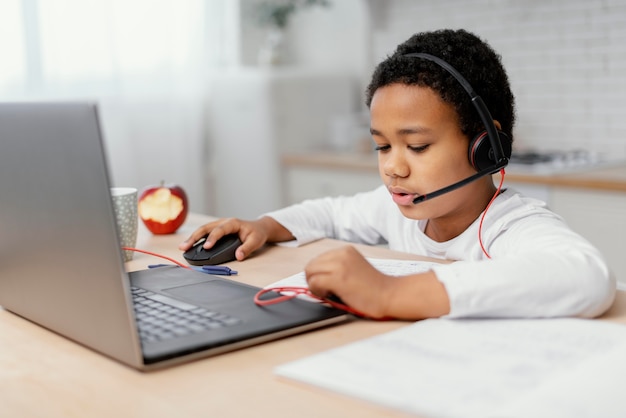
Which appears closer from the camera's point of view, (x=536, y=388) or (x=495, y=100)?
(x=536, y=388)

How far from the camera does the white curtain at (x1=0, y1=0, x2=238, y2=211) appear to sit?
270 centimetres

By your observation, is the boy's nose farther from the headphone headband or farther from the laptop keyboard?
the laptop keyboard

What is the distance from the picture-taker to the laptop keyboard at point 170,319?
786 mm

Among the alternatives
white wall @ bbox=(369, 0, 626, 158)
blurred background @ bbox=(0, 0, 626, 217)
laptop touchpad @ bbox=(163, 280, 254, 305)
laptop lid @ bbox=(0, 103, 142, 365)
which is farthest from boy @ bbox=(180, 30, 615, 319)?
white wall @ bbox=(369, 0, 626, 158)

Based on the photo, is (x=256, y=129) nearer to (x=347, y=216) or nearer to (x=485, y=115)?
(x=347, y=216)

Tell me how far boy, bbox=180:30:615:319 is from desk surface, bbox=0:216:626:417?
5 cm

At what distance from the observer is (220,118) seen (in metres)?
3.20

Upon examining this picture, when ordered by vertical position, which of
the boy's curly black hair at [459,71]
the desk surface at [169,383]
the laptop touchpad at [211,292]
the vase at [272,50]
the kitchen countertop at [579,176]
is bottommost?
the kitchen countertop at [579,176]

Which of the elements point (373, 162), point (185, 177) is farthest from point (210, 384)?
point (185, 177)

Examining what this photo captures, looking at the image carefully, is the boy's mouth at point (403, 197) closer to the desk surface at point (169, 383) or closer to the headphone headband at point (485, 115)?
the headphone headband at point (485, 115)

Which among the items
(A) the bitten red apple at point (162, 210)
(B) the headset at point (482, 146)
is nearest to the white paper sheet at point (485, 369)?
(B) the headset at point (482, 146)

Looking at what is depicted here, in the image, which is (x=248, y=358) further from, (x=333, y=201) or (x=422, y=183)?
(x=333, y=201)

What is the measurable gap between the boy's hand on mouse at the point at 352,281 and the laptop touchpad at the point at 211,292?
0.11 meters

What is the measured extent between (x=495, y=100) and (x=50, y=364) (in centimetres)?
76
